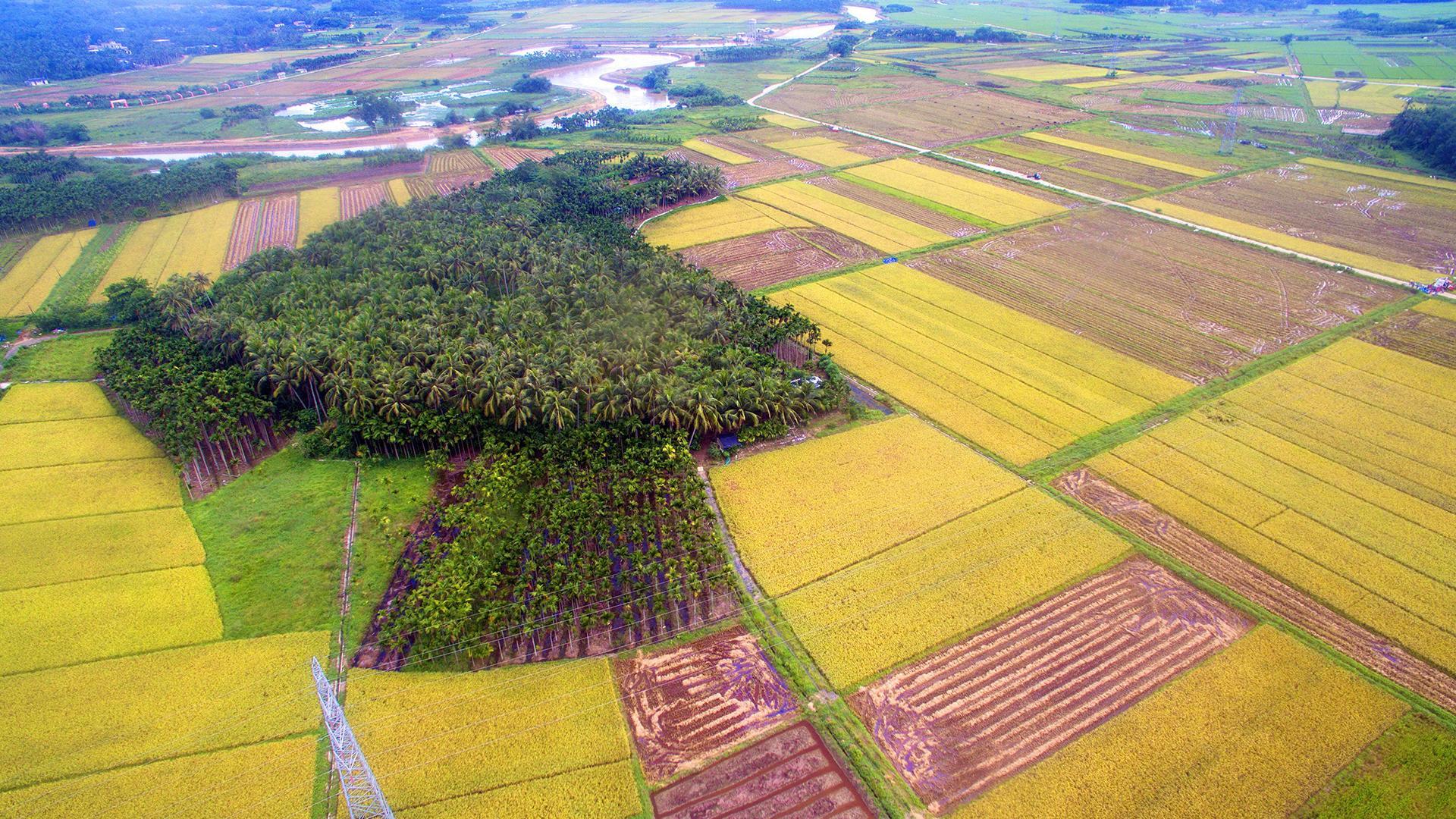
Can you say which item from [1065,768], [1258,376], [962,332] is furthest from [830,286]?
[1065,768]

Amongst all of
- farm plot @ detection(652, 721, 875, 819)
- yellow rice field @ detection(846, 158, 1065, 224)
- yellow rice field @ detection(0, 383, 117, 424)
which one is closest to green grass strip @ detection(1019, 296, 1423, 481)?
farm plot @ detection(652, 721, 875, 819)

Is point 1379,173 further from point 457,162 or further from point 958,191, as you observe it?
point 457,162

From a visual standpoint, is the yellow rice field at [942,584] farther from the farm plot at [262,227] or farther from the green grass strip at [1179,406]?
the farm plot at [262,227]

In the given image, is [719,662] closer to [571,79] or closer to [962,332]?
[962,332]

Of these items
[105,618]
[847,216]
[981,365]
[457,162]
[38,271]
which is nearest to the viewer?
[105,618]

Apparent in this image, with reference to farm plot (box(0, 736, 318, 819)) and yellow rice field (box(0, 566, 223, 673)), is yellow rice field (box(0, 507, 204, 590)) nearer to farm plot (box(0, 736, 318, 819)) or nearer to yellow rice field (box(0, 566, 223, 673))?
yellow rice field (box(0, 566, 223, 673))

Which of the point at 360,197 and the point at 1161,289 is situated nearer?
the point at 1161,289

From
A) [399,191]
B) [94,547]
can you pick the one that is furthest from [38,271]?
[94,547]
